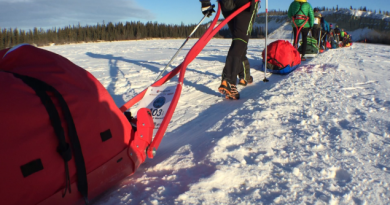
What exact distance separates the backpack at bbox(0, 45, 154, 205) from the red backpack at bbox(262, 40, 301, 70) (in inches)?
168

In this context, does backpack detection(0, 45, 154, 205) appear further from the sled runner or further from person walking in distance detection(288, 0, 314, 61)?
person walking in distance detection(288, 0, 314, 61)

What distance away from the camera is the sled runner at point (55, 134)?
1.02m

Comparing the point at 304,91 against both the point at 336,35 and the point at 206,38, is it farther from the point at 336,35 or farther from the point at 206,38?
the point at 336,35

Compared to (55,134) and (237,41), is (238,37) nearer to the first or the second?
(237,41)

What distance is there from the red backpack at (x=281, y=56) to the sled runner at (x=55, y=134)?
4.25m

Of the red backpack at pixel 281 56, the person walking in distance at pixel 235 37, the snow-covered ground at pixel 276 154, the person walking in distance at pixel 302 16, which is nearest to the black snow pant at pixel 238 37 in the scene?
the person walking in distance at pixel 235 37

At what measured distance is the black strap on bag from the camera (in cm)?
113

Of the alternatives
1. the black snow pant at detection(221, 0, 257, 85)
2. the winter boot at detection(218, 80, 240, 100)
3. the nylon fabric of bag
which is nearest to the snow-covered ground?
the winter boot at detection(218, 80, 240, 100)

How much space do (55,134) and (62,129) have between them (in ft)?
0.12

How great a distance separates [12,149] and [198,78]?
389 centimetres

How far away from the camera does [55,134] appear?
3.71 feet

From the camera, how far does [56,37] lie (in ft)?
57.3

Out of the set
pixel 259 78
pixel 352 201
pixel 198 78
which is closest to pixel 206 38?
pixel 352 201

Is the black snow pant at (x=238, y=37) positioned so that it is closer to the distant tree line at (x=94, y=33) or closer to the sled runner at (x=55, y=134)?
the sled runner at (x=55, y=134)
